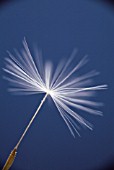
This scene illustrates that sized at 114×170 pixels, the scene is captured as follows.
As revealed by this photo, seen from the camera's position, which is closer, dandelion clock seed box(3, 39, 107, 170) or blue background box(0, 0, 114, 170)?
dandelion clock seed box(3, 39, 107, 170)

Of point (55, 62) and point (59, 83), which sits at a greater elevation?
point (55, 62)

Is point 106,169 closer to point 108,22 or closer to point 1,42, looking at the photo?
point 108,22

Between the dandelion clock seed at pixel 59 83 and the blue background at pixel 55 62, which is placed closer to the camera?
the dandelion clock seed at pixel 59 83

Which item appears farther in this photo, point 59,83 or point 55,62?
point 55,62
